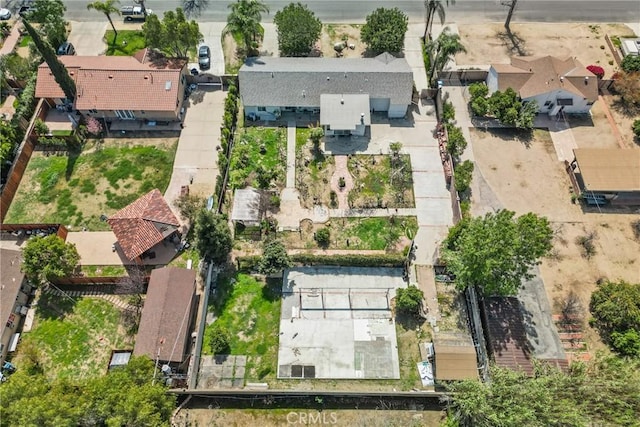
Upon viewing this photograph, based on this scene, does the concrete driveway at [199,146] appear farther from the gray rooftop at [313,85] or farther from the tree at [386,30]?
the tree at [386,30]

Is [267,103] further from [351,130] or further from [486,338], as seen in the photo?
[486,338]

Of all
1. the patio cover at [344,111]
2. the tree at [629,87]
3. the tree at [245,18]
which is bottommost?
the patio cover at [344,111]

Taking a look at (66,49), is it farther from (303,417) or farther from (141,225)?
(303,417)

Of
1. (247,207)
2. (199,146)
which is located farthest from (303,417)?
(199,146)

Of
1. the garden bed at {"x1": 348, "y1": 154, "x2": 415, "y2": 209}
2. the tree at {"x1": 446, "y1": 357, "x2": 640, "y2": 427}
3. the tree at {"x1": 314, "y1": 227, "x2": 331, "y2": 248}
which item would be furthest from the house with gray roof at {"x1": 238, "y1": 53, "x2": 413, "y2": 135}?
the tree at {"x1": 446, "y1": 357, "x2": 640, "y2": 427}

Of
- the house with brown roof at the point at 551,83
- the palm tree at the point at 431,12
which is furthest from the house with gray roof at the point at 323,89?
the house with brown roof at the point at 551,83

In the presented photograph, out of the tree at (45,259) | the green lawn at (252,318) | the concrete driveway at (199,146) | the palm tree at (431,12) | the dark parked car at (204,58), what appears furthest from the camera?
the dark parked car at (204,58)

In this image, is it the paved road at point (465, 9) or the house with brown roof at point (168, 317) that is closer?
the house with brown roof at point (168, 317)
